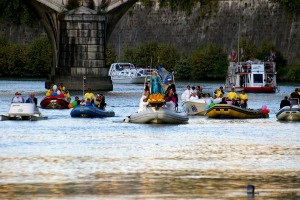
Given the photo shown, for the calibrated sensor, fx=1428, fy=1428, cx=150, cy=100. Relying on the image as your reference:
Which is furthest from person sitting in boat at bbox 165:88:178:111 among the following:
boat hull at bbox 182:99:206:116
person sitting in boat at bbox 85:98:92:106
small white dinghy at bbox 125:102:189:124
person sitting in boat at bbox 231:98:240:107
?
boat hull at bbox 182:99:206:116

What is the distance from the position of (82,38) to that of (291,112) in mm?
48450

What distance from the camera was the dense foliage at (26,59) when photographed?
170250 mm

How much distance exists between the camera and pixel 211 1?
16250 cm

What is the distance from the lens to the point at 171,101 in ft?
223

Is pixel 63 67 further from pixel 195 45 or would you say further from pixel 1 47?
pixel 1 47

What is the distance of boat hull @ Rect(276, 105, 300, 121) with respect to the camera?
228 feet

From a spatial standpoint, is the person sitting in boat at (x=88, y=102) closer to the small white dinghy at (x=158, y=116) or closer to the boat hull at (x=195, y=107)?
the small white dinghy at (x=158, y=116)

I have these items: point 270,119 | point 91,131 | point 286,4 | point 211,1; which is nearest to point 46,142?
point 91,131

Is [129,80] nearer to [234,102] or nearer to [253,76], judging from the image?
[253,76]

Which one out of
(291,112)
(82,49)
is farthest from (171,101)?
(82,49)

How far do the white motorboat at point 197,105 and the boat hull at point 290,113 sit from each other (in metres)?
5.41

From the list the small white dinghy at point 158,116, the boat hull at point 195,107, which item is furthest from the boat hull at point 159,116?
the boat hull at point 195,107

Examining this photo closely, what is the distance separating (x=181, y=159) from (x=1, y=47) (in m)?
130

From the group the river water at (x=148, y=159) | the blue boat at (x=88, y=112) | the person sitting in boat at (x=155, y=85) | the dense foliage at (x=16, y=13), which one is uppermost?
the dense foliage at (x=16, y=13)
